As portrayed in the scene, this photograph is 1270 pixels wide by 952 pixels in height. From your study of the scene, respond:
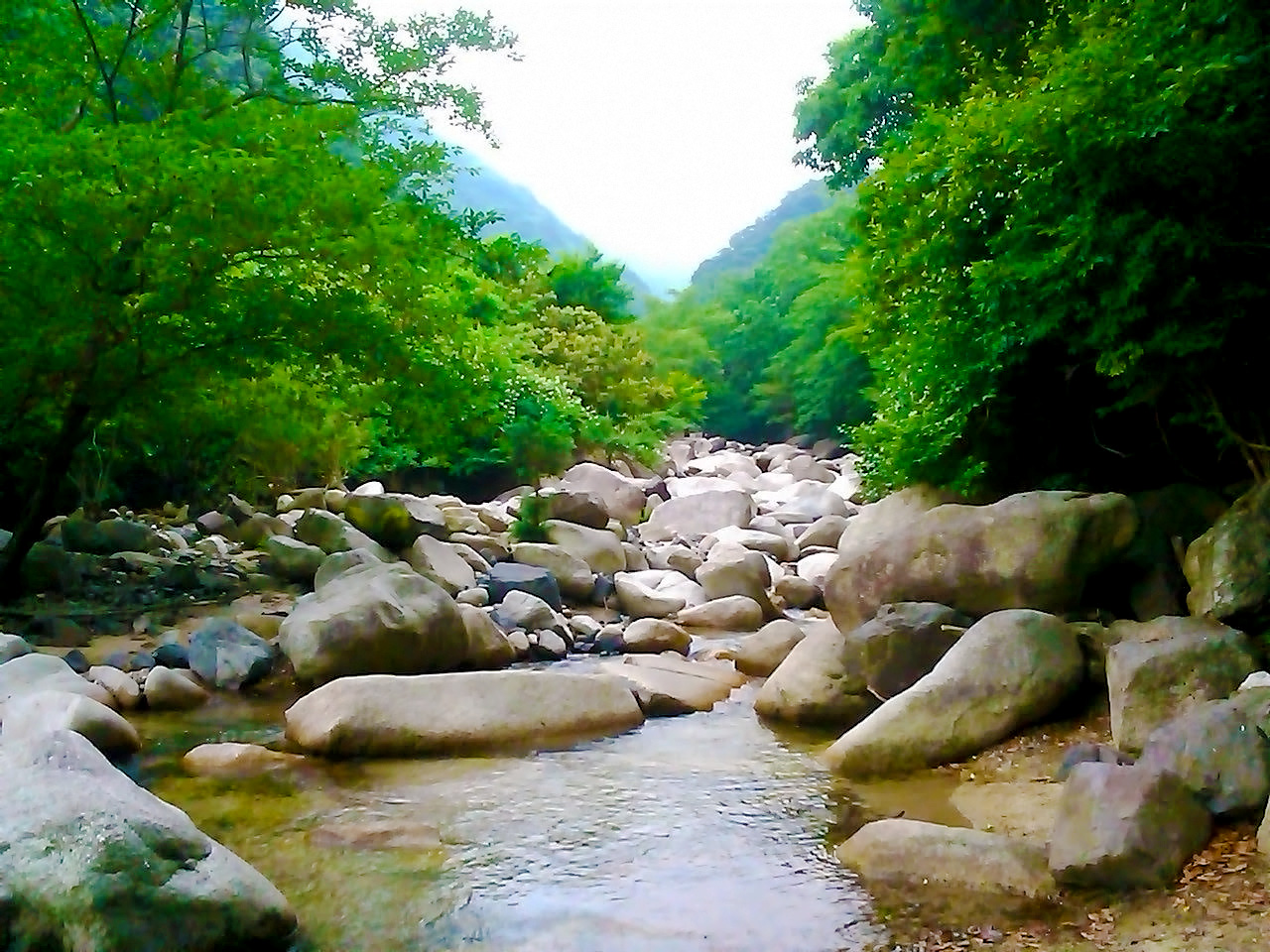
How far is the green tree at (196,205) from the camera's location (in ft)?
24.7

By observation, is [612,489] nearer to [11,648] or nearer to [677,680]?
[677,680]

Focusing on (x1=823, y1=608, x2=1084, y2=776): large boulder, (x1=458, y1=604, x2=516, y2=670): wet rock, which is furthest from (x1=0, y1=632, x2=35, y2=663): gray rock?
(x1=823, y1=608, x2=1084, y2=776): large boulder

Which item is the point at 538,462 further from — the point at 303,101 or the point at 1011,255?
the point at 1011,255

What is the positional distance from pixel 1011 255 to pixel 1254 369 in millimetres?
1761

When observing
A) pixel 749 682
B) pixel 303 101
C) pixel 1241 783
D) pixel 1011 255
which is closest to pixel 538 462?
pixel 303 101

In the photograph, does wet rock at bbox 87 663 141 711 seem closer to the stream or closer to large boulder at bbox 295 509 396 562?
the stream

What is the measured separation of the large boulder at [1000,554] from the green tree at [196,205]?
4429 millimetres

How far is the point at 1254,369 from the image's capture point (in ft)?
21.4

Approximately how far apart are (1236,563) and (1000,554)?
1493 millimetres

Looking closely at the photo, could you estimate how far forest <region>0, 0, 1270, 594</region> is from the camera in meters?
5.51

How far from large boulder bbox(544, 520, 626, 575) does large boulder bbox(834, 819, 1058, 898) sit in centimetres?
873

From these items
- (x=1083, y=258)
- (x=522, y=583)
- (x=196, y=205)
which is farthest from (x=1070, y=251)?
(x=522, y=583)

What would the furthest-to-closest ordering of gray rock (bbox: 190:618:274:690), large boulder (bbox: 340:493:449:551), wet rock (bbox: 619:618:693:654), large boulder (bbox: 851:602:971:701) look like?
large boulder (bbox: 340:493:449:551) → wet rock (bbox: 619:618:693:654) → gray rock (bbox: 190:618:274:690) → large boulder (bbox: 851:602:971:701)

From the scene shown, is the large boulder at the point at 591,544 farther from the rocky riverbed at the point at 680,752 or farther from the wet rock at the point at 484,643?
the wet rock at the point at 484,643
